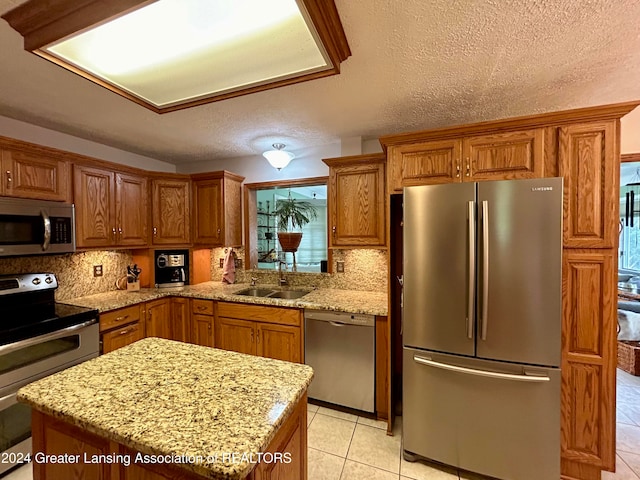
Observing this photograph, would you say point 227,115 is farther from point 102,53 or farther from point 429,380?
point 429,380

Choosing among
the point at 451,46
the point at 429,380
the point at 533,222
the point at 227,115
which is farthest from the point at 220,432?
the point at 227,115

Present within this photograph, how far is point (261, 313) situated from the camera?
8.32 ft

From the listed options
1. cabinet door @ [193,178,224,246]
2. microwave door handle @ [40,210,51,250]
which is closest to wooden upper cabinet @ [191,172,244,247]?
cabinet door @ [193,178,224,246]

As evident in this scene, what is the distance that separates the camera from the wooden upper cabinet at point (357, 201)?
244 cm

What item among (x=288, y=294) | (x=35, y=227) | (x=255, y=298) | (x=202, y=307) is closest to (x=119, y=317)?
(x=202, y=307)

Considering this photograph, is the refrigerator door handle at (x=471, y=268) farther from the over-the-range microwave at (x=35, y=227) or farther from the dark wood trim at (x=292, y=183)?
the over-the-range microwave at (x=35, y=227)

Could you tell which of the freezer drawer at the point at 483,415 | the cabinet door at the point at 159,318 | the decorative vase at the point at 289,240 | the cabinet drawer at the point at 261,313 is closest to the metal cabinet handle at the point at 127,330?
the cabinet door at the point at 159,318

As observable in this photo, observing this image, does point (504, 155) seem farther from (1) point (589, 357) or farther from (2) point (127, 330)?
(2) point (127, 330)

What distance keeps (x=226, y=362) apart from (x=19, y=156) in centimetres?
234

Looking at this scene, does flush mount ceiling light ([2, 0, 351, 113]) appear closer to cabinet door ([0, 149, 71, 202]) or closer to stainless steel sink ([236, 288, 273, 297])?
cabinet door ([0, 149, 71, 202])

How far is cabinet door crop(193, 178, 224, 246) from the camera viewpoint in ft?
10.2

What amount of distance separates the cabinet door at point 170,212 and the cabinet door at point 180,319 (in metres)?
0.73

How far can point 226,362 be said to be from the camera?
126 cm

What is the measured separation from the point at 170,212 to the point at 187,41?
227cm
